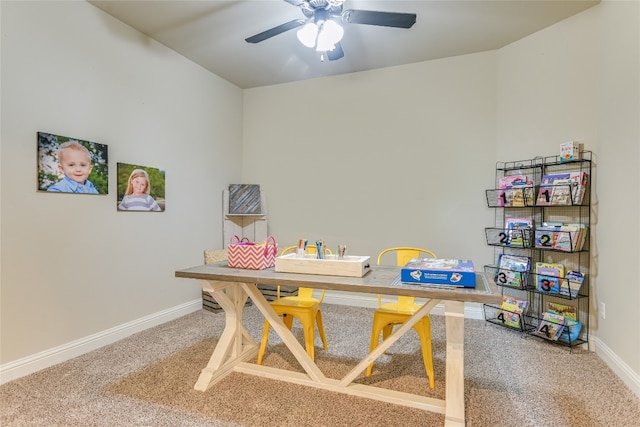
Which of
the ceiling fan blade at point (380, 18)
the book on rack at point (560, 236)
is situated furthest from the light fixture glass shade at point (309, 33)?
Result: the book on rack at point (560, 236)

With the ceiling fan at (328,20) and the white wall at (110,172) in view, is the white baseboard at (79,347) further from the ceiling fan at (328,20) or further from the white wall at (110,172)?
the ceiling fan at (328,20)

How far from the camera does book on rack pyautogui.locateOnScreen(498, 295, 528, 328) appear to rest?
2.92 meters

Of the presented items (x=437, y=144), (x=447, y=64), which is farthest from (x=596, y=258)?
(x=447, y=64)

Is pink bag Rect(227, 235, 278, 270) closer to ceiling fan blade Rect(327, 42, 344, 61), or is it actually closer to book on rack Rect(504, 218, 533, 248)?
ceiling fan blade Rect(327, 42, 344, 61)

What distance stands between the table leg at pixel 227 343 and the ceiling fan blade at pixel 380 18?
1856 millimetres

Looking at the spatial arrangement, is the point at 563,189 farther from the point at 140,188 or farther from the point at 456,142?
the point at 140,188

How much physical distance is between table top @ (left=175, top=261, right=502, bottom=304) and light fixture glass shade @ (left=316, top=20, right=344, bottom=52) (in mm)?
1489

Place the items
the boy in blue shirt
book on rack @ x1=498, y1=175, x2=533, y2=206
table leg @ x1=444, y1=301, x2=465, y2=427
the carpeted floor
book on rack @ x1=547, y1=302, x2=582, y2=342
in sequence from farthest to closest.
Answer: book on rack @ x1=498, y1=175, x2=533, y2=206 < book on rack @ x1=547, y1=302, x2=582, y2=342 < the boy in blue shirt < the carpeted floor < table leg @ x1=444, y1=301, x2=465, y2=427

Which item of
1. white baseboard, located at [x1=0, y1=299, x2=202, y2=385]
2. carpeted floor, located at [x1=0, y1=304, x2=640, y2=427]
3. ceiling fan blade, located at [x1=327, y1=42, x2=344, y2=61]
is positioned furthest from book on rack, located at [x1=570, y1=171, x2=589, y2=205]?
white baseboard, located at [x1=0, y1=299, x2=202, y2=385]

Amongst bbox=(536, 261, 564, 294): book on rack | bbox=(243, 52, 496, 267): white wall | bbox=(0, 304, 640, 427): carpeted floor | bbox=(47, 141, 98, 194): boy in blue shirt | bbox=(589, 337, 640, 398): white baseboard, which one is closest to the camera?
bbox=(0, 304, 640, 427): carpeted floor

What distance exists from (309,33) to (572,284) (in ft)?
8.85

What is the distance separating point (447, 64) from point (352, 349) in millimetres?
2900

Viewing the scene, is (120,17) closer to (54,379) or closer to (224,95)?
(224,95)

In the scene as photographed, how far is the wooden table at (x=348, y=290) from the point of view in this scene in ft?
5.11
